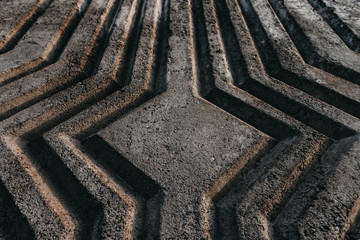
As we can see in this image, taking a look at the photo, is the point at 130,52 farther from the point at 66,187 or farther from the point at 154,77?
the point at 66,187

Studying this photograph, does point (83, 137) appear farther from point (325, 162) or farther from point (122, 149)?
point (325, 162)

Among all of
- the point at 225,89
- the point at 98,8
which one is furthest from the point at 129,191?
the point at 98,8

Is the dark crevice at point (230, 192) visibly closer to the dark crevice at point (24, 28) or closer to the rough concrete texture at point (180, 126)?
the rough concrete texture at point (180, 126)

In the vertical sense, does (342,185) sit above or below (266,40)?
below

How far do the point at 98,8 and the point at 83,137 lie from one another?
3.74 ft

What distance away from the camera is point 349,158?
3.03ft

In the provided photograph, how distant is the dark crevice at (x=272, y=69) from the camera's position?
1.15 metres

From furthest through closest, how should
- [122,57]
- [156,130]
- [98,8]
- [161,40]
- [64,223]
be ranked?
[98,8] < [161,40] < [122,57] < [156,130] < [64,223]

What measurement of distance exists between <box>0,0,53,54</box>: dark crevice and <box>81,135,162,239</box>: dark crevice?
88cm

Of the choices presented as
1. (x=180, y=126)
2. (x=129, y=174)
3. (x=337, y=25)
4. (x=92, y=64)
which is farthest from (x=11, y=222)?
(x=337, y=25)

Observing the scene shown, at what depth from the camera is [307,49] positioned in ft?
4.67

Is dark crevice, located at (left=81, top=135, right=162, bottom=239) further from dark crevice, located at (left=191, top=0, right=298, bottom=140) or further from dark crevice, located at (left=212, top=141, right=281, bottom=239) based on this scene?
dark crevice, located at (left=191, top=0, right=298, bottom=140)

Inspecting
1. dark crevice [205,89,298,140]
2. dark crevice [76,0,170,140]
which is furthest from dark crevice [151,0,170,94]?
dark crevice [205,89,298,140]

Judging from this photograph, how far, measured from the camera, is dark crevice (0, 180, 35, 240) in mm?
806
